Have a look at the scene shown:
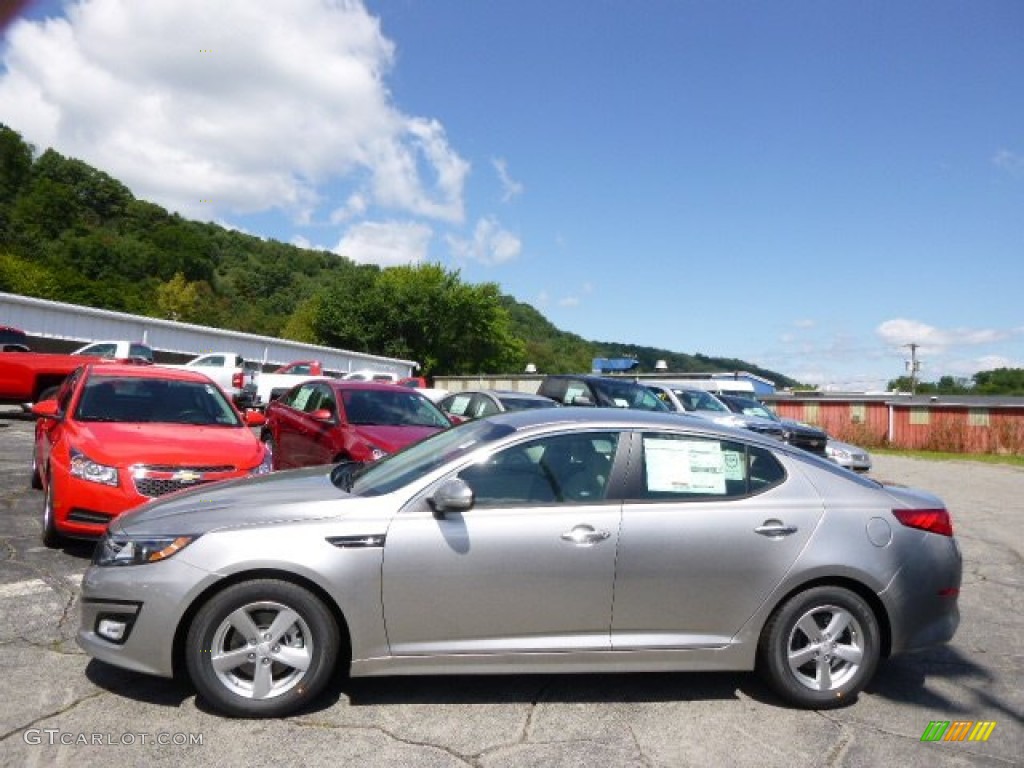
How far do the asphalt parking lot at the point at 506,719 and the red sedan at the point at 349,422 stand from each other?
3753mm

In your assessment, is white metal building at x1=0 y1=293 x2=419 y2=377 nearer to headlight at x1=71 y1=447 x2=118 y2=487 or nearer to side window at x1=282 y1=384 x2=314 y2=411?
side window at x1=282 y1=384 x2=314 y2=411

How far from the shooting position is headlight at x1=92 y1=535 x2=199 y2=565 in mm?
3615

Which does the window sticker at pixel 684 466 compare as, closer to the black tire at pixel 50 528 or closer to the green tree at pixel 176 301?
the black tire at pixel 50 528

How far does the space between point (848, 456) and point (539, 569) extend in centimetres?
1255

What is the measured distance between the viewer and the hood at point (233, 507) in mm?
3713

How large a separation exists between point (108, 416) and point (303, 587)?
172 inches

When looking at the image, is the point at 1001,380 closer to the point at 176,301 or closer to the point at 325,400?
the point at 176,301

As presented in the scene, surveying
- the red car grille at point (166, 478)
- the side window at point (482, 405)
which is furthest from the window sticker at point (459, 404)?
the red car grille at point (166, 478)

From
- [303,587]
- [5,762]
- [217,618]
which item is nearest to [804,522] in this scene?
[303,587]

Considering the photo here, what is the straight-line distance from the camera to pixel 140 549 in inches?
144

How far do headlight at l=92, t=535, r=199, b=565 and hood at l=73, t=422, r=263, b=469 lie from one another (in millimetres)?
2388

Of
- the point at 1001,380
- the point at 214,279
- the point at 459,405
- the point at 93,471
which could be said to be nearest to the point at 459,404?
the point at 459,405

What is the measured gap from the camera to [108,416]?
7043 mm

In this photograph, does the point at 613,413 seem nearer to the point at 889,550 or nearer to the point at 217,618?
the point at 889,550
